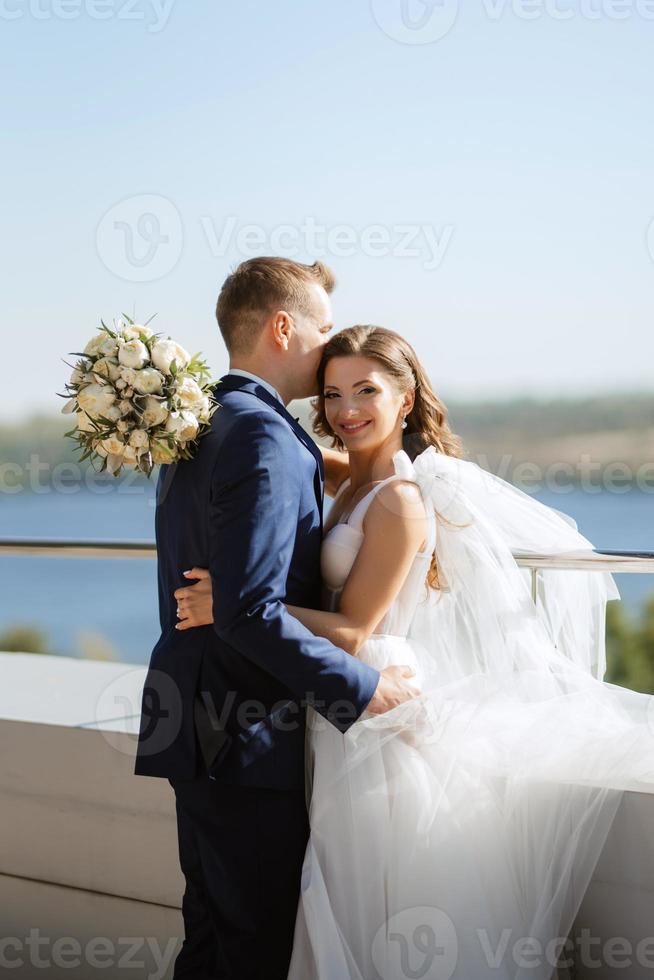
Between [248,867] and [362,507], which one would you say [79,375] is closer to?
[362,507]

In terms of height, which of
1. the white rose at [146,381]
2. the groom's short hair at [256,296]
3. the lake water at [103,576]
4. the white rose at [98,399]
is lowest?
the lake water at [103,576]

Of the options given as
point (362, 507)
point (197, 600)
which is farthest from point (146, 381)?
point (362, 507)

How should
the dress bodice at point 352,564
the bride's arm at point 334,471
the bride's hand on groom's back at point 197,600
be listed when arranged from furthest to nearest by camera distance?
the bride's arm at point 334,471, the dress bodice at point 352,564, the bride's hand on groom's back at point 197,600

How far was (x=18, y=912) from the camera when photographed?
2.91 metres

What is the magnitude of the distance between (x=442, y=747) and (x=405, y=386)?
79 centimetres

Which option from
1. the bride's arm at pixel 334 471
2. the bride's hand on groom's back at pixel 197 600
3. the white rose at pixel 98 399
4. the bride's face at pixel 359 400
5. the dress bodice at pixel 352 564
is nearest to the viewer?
the white rose at pixel 98 399

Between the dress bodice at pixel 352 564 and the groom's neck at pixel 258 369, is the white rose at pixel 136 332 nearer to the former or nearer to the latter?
the groom's neck at pixel 258 369

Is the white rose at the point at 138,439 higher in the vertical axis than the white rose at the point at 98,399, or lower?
lower

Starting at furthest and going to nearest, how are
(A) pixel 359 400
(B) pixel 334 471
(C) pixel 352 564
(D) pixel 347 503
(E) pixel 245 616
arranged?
(B) pixel 334 471, (D) pixel 347 503, (A) pixel 359 400, (C) pixel 352 564, (E) pixel 245 616

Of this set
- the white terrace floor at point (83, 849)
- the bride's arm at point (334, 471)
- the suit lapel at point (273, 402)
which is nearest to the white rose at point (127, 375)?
the suit lapel at point (273, 402)

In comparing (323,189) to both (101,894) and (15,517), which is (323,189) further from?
(101,894)

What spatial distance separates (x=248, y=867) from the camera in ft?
6.78

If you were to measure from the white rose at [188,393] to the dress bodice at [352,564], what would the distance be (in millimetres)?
431

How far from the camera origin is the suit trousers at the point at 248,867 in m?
2.07
